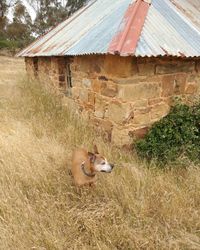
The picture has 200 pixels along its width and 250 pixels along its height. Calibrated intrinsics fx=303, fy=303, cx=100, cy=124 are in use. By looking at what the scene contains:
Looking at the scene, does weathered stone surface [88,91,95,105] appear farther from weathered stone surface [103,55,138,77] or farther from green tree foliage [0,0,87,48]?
green tree foliage [0,0,87,48]

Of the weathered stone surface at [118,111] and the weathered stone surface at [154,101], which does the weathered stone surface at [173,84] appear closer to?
the weathered stone surface at [154,101]

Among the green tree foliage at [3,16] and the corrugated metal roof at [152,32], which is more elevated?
the green tree foliage at [3,16]

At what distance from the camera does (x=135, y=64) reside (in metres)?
4.57

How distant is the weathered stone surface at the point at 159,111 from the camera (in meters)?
5.00

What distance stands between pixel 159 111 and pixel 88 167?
1.82 meters

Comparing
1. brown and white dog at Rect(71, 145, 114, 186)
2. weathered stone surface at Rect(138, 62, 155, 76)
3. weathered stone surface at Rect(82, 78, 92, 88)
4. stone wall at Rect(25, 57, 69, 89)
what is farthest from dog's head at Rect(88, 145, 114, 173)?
stone wall at Rect(25, 57, 69, 89)

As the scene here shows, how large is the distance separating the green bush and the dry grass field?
0.30m

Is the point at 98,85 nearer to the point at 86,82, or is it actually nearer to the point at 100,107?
the point at 100,107

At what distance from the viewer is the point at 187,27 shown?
543cm

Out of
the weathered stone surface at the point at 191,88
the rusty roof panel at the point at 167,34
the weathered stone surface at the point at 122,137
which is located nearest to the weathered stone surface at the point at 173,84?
the weathered stone surface at the point at 191,88

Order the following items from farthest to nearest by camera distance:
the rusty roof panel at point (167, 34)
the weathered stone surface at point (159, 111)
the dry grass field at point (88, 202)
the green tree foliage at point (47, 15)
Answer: the green tree foliage at point (47, 15)
the weathered stone surface at point (159, 111)
the rusty roof panel at point (167, 34)
the dry grass field at point (88, 202)

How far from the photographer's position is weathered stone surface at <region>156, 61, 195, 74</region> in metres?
4.95

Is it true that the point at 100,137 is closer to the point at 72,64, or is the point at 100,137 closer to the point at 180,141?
the point at 180,141

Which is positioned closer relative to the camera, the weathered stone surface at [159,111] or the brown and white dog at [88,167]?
the brown and white dog at [88,167]
